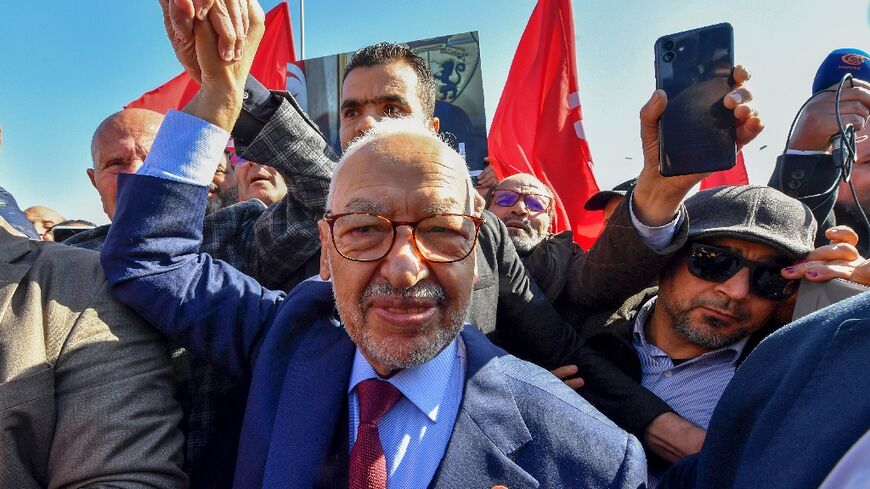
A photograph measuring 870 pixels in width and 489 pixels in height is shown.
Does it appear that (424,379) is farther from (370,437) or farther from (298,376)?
(298,376)

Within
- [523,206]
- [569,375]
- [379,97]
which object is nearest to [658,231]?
[569,375]

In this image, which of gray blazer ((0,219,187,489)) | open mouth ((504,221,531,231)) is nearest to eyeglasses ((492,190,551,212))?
open mouth ((504,221,531,231))

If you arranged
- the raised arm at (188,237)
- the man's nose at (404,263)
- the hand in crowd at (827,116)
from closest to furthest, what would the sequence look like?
the man's nose at (404,263) < the raised arm at (188,237) < the hand in crowd at (827,116)

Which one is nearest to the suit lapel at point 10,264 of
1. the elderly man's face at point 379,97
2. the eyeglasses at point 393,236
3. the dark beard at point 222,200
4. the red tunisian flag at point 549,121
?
the eyeglasses at point 393,236

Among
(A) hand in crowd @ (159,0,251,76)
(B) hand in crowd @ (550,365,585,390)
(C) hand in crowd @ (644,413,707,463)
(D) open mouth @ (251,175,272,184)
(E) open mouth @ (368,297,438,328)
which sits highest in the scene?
(A) hand in crowd @ (159,0,251,76)

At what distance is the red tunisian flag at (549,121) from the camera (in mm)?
5605

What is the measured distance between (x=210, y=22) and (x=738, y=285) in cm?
197

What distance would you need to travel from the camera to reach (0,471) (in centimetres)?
144

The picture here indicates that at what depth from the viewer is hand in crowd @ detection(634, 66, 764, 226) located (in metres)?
1.89

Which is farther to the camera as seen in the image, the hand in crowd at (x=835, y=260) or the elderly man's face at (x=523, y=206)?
the elderly man's face at (x=523, y=206)

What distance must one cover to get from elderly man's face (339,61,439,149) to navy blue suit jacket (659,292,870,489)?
6.26 ft

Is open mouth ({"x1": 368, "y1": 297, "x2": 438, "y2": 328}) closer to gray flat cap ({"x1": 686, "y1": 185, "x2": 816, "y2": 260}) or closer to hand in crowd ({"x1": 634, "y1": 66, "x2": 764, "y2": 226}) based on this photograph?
hand in crowd ({"x1": 634, "y1": 66, "x2": 764, "y2": 226})

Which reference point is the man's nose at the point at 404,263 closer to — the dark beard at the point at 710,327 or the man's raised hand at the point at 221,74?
the man's raised hand at the point at 221,74

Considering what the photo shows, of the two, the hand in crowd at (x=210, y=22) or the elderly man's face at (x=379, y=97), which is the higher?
the hand in crowd at (x=210, y=22)
